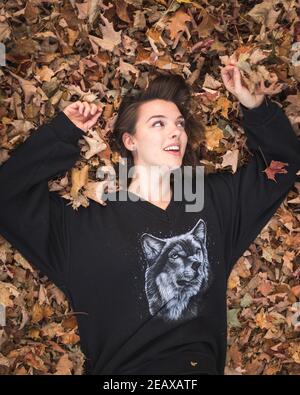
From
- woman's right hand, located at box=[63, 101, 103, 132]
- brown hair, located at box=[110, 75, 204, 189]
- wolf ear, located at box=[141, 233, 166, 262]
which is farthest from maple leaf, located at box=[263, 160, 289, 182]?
woman's right hand, located at box=[63, 101, 103, 132]

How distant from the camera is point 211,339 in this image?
319 centimetres

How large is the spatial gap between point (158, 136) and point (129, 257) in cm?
74

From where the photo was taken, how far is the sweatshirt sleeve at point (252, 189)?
3342 mm

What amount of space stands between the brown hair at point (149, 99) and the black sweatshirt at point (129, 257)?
30 centimetres

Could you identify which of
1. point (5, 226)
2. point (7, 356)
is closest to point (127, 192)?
point (5, 226)

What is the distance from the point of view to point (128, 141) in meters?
3.35

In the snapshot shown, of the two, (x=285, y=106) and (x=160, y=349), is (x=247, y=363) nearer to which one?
(x=160, y=349)

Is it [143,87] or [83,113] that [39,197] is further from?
[143,87]

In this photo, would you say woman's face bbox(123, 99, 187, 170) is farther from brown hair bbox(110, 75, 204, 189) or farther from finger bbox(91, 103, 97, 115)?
finger bbox(91, 103, 97, 115)

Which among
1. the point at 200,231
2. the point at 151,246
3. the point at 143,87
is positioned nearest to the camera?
the point at 151,246

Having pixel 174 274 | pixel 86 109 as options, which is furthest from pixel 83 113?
pixel 174 274

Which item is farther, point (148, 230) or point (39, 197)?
point (148, 230)

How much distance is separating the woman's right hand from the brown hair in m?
0.16

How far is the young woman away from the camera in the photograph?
307 centimetres
